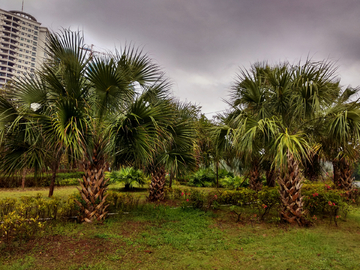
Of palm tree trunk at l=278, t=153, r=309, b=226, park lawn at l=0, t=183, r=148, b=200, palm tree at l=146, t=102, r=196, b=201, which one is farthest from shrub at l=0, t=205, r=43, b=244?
palm tree trunk at l=278, t=153, r=309, b=226

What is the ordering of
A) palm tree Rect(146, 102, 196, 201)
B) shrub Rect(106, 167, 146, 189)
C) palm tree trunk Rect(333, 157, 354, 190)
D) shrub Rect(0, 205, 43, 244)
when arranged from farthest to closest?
shrub Rect(106, 167, 146, 189)
palm tree trunk Rect(333, 157, 354, 190)
palm tree Rect(146, 102, 196, 201)
shrub Rect(0, 205, 43, 244)

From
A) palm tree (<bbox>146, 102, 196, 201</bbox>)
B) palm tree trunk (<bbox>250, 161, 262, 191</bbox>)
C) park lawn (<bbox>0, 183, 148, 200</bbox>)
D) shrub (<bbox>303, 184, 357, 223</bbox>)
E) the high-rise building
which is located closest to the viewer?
shrub (<bbox>303, 184, 357, 223</bbox>)

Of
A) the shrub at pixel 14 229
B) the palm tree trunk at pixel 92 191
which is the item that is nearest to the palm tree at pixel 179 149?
the palm tree trunk at pixel 92 191

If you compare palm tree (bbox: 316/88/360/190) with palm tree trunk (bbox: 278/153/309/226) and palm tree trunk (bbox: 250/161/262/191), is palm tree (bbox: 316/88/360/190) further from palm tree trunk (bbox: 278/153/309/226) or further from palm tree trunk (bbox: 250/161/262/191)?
palm tree trunk (bbox: 250/161/262/191)

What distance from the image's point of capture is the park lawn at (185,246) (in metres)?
3.87

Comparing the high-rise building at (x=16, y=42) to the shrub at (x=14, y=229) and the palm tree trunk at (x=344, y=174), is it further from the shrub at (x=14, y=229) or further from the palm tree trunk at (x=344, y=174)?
the palm tree trunk at (x=344, y=174)

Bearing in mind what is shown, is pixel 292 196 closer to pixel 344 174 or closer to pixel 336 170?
pixel 344 174

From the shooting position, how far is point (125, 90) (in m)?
5.41

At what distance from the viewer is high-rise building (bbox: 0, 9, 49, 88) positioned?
233 feet

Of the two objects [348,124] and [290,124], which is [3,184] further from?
[348,124]

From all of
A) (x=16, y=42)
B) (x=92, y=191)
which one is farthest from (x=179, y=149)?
(x=16, y=42)

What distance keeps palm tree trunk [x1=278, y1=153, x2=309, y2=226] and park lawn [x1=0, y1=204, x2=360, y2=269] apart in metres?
0.33

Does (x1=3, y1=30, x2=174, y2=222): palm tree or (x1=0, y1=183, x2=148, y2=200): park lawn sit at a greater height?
(x1=3, y1=30, x2=174, y2=222): palm tree

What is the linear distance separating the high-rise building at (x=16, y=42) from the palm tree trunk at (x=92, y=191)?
7967 centimetres
